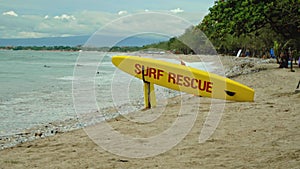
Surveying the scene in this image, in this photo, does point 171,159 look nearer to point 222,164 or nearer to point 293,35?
point 222,164

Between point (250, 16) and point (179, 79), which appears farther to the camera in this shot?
point (250, 16)

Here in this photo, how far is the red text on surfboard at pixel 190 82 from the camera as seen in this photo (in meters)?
8.80

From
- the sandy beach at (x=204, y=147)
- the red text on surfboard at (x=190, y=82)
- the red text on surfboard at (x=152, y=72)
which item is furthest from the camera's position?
the red text on surfboard at (x=152, y=72)

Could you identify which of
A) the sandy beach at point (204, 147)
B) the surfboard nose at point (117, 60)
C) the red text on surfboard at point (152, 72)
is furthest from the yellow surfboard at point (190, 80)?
the sandy beach at point (204, 147)

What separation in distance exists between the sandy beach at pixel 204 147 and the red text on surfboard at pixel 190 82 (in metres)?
0.98

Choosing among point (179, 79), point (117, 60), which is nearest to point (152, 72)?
point (179, 79)

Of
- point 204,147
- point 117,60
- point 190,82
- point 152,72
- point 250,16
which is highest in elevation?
point 250,16

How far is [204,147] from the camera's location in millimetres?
5191

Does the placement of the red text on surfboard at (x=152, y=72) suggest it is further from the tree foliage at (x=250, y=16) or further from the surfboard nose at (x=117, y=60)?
the tree foliage at (x=250, y=16)

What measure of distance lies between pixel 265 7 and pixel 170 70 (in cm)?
1256

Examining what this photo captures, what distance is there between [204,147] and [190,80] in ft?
12.4

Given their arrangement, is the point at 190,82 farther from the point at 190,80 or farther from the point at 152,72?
the point at 152,72

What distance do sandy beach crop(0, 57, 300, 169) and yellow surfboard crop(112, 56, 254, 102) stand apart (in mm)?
996

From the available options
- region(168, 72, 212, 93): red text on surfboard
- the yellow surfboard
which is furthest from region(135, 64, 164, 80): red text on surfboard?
region(168, 72, 212, 93): red text on surfboard
